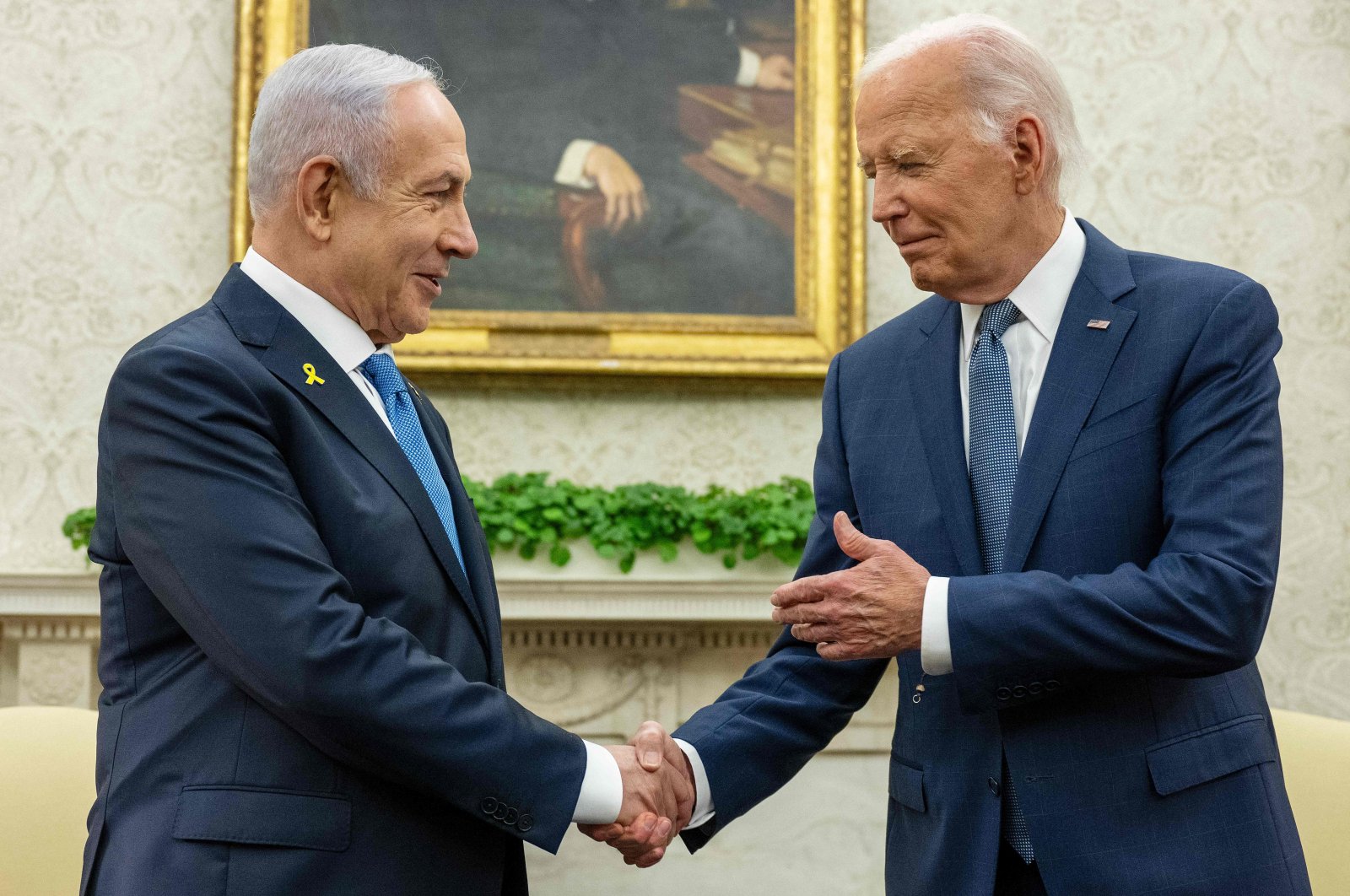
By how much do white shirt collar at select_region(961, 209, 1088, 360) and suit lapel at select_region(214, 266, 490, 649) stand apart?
89 cm

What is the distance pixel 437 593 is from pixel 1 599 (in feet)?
8.12

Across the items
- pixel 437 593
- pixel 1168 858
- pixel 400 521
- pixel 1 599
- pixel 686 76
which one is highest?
pixel 686 76

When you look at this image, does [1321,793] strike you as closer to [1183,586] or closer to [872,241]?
[1183,586]

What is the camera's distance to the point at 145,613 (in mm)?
1647

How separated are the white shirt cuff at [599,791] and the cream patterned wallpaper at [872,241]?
7.12ft

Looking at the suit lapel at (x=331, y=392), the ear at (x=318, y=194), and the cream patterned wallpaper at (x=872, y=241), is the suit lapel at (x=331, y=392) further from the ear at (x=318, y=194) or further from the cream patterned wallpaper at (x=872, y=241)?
the cream patterned wallpaper at (x=872, y=241)

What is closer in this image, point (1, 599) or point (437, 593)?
point (437, 593)

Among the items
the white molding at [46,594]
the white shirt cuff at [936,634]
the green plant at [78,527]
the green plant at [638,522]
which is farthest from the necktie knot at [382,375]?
the green plant at [78,527]

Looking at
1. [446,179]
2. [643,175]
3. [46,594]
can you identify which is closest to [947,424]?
[446,179]

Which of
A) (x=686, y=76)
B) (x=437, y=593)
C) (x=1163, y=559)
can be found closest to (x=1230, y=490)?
(x=1163, y=559)

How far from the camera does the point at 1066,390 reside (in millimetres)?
1812

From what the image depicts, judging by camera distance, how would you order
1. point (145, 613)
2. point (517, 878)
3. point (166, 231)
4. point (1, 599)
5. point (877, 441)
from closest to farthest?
point (145, 613) < point (517, 878) < point (877, 441) < point (1, 599) < point (166, 231)

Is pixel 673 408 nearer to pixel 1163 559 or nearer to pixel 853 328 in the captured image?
pixel 853 328

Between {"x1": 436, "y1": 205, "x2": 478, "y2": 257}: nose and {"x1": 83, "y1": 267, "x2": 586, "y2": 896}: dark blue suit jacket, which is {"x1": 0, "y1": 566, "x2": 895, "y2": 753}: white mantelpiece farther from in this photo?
{"x1": 83, "y1": 267, "x2": 586, "y2": 896}: dark blue suit jacket
